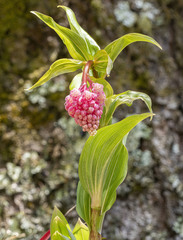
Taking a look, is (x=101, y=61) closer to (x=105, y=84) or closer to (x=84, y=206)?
(x=105, y=84)

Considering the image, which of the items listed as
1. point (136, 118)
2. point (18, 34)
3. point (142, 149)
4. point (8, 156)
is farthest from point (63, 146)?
point (136, 118)

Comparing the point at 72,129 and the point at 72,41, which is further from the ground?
the point at 72,41

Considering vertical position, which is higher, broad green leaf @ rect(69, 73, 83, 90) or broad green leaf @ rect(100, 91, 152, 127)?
broad green leaf @ rect(69, 73, 83, 90)

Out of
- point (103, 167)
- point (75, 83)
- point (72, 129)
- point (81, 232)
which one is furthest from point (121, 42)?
point (72, 129)

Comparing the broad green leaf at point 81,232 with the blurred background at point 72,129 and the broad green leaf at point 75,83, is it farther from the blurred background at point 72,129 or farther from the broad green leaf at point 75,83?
the blurred background at point 72,129

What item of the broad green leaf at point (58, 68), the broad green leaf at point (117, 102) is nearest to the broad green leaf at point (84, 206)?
the broad green leaf at point (117, 102)

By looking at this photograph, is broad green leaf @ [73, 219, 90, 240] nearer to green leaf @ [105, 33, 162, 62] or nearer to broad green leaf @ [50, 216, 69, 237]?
broad green leaf @ [50, 216, 69, 237]

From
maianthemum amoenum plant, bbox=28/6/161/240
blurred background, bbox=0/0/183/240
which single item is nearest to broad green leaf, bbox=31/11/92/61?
maianthemum amoenum plant, bbox=28/6/161/240
